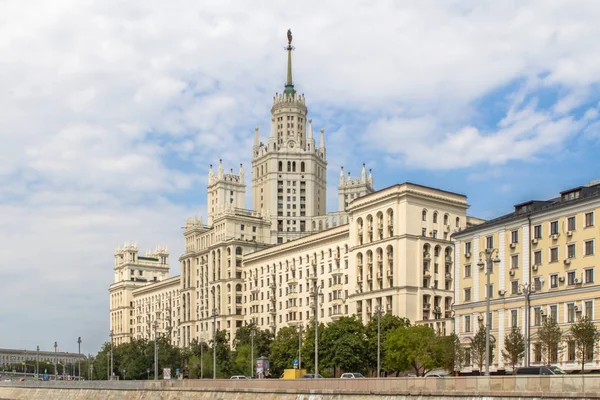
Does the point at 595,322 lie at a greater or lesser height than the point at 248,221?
lesser

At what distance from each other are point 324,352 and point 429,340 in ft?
48.9

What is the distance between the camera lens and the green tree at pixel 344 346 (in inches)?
4355

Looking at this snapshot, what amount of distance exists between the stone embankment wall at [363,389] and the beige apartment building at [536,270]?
23.4 meters

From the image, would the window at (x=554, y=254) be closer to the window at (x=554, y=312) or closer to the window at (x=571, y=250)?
the window at (x=571, y=250)

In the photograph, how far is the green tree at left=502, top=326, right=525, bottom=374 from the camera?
85.2 m

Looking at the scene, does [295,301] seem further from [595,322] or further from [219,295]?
[595,322]

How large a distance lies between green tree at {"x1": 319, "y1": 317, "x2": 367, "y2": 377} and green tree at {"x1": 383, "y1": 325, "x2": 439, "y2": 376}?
11.6ft

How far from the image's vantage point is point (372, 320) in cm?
11594

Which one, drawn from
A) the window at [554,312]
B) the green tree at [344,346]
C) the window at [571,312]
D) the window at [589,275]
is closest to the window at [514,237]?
the window at [554,312]

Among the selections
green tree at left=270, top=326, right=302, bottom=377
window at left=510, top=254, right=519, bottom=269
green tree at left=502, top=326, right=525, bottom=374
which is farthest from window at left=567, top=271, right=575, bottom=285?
green tree at left=270, top=326, right=302, bottom=377

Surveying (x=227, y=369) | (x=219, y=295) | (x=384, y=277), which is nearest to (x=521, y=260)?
(x=384, y=277)

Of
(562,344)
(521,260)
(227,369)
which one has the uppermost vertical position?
(521,260)

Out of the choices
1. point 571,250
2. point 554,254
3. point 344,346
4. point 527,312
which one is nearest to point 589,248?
point 571,250

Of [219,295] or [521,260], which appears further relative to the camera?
[219,295]
